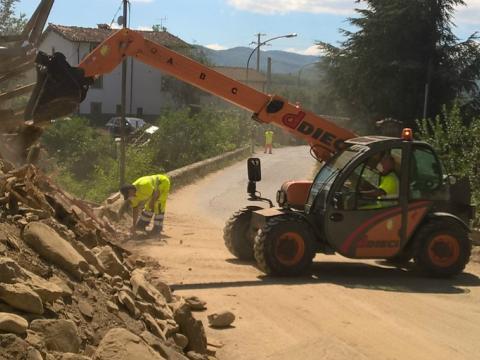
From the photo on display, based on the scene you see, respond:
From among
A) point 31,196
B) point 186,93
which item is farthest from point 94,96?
point 31,196

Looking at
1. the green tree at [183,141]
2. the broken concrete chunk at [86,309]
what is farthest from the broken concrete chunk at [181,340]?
the green tree at [183,141]

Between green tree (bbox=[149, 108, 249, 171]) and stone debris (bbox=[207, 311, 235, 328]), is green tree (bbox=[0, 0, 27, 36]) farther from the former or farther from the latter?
stone debris (bbox=[207, 311, 235, 328])

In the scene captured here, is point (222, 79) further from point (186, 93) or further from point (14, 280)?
point (186, 93)

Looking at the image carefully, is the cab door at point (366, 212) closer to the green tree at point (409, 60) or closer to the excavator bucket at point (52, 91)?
the excavator bucket at point (52, 91)

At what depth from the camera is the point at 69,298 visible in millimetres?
5398

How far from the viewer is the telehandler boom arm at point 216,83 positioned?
1002 cm

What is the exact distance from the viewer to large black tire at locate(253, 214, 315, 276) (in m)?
9.84

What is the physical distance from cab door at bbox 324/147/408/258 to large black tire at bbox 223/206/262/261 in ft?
5.22

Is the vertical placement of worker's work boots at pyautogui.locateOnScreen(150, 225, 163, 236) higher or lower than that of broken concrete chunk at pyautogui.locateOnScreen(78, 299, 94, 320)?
lower

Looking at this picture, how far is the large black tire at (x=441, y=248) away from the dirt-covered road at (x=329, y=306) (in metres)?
0.20

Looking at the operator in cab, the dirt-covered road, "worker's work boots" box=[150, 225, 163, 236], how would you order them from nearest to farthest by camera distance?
the dirt-covered road < the operator in cab < "worker's work boots" box=[150, 225, 163, 236]

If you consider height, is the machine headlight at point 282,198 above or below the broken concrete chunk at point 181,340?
above

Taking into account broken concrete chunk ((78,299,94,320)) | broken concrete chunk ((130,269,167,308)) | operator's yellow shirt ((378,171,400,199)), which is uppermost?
operator's yellow shirt ((378,171,400,199))

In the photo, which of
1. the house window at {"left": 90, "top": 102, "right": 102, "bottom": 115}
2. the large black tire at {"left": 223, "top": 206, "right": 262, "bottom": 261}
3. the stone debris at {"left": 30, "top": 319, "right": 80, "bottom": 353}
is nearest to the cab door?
the large black tire at {"left": 223, "top": 206, "right": 262, "bottom": 261}
